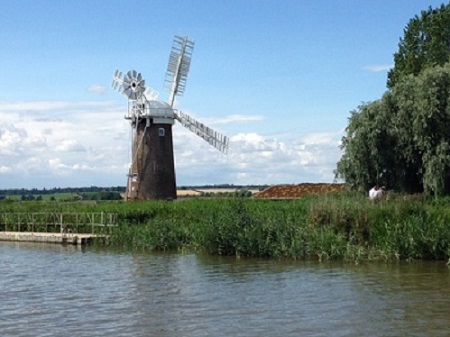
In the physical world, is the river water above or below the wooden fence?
below

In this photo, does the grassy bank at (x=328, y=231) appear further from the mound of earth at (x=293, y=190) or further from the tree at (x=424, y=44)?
the mound of earth at (x=293, y=190)

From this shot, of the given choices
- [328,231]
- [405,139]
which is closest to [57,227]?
[405,139]

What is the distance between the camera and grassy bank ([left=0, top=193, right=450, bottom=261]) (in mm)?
20719

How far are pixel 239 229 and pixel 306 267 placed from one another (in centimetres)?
349

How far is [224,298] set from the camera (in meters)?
16.3

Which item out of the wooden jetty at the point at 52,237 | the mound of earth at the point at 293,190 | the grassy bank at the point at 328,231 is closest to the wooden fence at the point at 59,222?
the wooden jetty at the point at 52,237

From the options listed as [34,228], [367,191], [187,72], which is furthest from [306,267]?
[187,72]

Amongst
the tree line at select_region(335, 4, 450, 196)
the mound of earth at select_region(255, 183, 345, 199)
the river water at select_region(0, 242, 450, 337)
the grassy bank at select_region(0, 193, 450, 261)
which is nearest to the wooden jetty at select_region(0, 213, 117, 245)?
the grassy bank at select_region(0, 193, 450, 261)

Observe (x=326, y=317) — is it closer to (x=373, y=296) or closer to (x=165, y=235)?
(x=373, y=296)

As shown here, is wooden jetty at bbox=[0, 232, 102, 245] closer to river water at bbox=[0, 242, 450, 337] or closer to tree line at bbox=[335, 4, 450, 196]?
river water at bbox=[0, 242, 450, 337]

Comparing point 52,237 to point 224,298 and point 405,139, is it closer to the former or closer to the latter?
point 405,139

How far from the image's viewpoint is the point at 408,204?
71.6ft

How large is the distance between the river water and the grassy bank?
0.55 metres

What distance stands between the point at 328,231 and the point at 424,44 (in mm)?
17011
